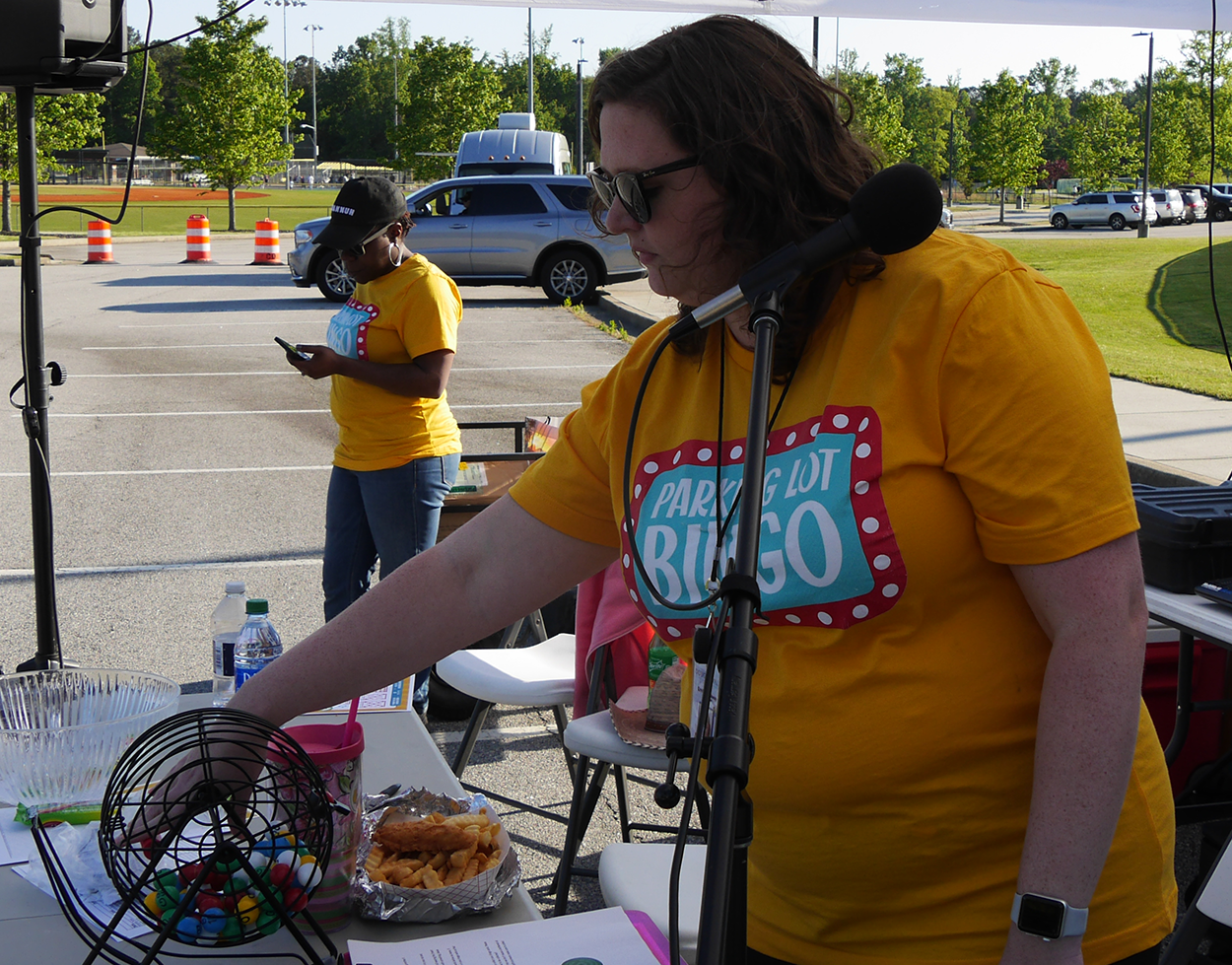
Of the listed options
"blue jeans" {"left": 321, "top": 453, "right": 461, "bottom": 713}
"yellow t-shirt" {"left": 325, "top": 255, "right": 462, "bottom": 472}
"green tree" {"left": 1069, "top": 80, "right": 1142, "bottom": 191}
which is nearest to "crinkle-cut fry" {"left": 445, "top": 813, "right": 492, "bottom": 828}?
"blue jeans" {"left": 321, "top": 453, "right": 461, "bottom": 713}

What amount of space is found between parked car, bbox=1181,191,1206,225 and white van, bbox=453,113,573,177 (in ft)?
103

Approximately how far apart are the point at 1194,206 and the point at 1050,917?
4959cm

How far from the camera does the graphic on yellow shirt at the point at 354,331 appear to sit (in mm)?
4312

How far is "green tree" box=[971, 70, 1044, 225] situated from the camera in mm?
44156

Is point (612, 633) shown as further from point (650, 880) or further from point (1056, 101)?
point (1056, 101)

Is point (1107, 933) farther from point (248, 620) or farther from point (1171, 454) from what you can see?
point (1171, 454)

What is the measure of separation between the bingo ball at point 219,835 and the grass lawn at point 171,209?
29775mm

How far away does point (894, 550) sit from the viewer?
1246mm

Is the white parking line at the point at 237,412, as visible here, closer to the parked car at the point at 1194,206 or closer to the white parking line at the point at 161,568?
the white parking line at the point at 161,568

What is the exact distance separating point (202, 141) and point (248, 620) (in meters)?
36.1

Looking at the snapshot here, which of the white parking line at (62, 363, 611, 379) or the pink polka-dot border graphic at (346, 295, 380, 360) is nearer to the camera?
the pink polka-dot border graphic at (346, 295, 380, 360)

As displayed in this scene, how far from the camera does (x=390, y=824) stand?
167 cm

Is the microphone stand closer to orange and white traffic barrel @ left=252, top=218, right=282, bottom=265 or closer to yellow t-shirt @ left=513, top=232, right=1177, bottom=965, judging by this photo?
yellow t-shirt @ left=513, top=232, right=1177, bottom=965

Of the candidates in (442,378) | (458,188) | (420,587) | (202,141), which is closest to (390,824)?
(420,587)
